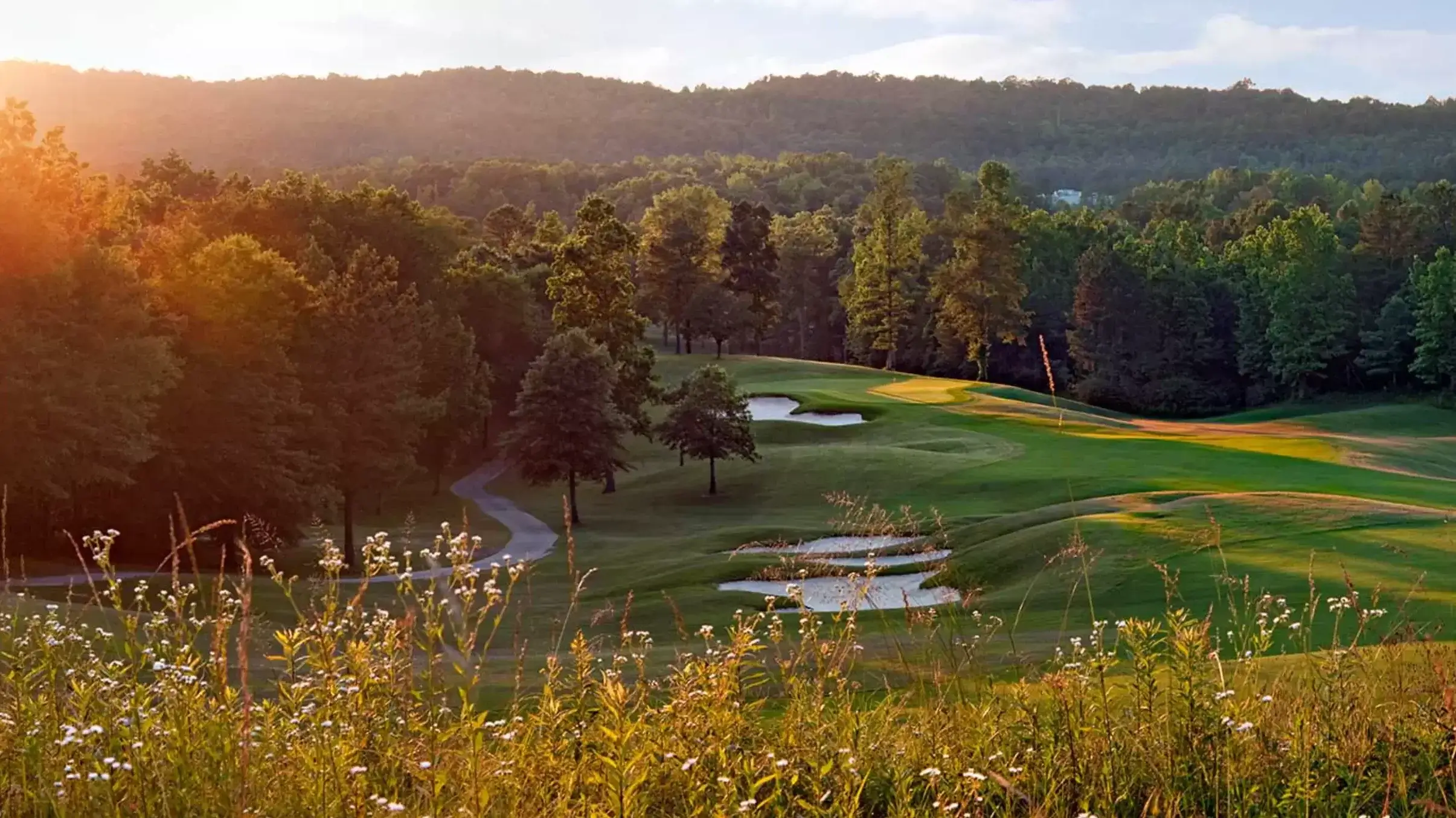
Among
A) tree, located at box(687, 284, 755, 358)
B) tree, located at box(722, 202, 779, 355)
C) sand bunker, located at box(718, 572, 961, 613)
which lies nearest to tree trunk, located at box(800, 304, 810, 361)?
tree, located at box(722, 202, 779, 355)

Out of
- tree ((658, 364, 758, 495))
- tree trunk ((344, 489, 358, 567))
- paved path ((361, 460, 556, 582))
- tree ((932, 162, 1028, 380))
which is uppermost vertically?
tree ((932, 162, 1028, 380))

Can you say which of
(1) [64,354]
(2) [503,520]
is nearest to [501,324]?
(2) [503,520]

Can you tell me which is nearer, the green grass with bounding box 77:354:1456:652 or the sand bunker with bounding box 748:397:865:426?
the green grass with bounding box 77:354:1456:652

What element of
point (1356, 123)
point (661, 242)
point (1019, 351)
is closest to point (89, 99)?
point (661, 242)

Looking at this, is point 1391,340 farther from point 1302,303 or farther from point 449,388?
point 449,388

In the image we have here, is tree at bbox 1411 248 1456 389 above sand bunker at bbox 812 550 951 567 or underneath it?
above

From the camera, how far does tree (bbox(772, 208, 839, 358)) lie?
102500mm

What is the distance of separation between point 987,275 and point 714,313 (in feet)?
61.7

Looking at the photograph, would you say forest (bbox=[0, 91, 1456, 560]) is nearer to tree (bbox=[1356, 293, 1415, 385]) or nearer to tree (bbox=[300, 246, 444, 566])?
tree (bbox=[300, 246, 444, 566])

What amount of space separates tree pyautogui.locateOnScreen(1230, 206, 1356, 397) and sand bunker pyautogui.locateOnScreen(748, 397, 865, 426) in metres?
37.2

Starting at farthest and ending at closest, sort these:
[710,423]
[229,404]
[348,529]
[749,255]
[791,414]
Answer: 1. [749,255]
2. [791,414]
3. [710,423]
4. [348,529]
5. [229,404]

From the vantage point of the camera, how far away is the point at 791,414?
58.9 meters

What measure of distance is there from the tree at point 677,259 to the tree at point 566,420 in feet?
115

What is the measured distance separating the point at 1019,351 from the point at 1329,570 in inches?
3024
